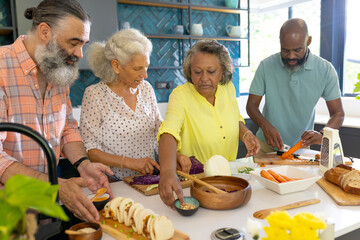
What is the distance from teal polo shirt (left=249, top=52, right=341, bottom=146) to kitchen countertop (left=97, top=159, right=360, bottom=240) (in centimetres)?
114

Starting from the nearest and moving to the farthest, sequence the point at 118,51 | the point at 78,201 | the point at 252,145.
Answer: the point at 78,201 < the point at 252,145 < the point at 118,51

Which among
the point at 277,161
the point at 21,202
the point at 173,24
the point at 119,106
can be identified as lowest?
the point at 277,161

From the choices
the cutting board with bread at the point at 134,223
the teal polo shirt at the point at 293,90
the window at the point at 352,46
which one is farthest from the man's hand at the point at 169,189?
the window at the point at 352,46

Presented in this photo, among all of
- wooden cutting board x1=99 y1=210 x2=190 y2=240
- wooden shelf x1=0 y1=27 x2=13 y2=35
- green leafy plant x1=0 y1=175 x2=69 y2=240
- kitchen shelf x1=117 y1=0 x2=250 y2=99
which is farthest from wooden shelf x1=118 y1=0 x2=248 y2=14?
green leafy plant x1=0 y1=175 x2=69 y2=240

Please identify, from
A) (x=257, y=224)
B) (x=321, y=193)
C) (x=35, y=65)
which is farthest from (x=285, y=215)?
(x=35, y=65)

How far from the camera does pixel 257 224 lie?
63cm

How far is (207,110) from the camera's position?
2002mm

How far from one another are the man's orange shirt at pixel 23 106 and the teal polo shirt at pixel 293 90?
165 cm

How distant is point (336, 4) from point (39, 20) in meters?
3.85

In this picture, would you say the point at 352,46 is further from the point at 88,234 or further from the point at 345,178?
the point at 88,234

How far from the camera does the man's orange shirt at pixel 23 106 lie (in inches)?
59.2

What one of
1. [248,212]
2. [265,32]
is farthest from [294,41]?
[265,32]

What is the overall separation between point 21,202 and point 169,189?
3.07 ft

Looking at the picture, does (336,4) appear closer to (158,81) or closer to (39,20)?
(158,81)
